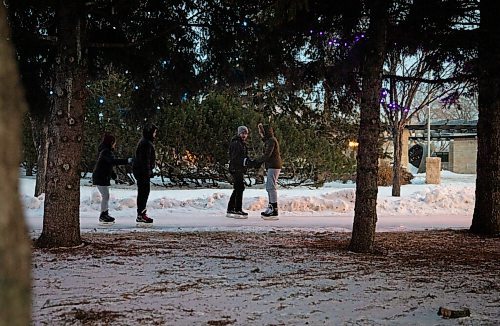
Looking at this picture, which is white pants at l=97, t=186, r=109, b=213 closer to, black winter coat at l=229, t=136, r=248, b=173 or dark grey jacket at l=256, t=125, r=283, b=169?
black winter coat at l=229, t=136, r=248, b=173

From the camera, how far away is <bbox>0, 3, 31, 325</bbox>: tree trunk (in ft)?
3.23

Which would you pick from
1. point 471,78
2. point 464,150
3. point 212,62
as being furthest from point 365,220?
point 464,150

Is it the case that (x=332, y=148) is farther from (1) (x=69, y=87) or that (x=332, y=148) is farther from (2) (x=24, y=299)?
(2) (x=24, y=299)

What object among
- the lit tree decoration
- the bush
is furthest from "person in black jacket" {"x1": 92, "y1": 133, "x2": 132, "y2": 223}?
the bush

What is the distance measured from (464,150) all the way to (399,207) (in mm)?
27181

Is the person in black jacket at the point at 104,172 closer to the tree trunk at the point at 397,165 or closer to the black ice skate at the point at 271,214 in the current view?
the black ice skate at the point at 271,214

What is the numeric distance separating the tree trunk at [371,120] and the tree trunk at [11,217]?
643 cm

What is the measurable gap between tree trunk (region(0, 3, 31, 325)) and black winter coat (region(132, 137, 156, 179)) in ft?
30.4

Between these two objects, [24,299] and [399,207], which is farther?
[399,207]

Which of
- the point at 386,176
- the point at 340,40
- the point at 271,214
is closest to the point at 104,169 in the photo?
the point at 271,214

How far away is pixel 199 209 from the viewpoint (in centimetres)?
1302

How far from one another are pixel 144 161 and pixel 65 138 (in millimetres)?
2988

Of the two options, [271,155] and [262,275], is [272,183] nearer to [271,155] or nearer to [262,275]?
[271,155]

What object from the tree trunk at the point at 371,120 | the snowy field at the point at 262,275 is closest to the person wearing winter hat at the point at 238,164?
the snowy field at the point at 262,275
